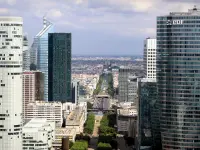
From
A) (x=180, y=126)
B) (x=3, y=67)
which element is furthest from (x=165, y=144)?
(x=3, y=67)

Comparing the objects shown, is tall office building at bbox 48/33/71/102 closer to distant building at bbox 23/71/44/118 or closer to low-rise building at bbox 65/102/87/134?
distant building at bbox 23/71/44/118

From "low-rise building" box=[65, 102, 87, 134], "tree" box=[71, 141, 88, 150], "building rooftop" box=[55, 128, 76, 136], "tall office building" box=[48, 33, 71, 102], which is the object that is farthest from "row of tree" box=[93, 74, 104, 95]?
"tree" box=[71, 141, 88, 150]

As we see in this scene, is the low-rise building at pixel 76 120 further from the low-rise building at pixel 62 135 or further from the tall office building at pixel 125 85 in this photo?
the tall office building at pixel 125 85

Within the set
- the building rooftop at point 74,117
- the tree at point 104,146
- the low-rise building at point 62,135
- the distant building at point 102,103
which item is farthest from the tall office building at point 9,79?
the distant building at point 102,103

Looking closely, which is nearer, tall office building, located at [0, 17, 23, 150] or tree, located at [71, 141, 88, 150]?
tall office building, located at [0, 17, 23, 150]

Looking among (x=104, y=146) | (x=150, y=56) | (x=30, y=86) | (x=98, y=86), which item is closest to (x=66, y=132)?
(x=104, y=146)

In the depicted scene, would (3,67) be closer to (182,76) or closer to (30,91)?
(182,76)

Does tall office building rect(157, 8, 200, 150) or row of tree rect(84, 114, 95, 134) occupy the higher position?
tall office building rect(157, 8, 200, 150)
